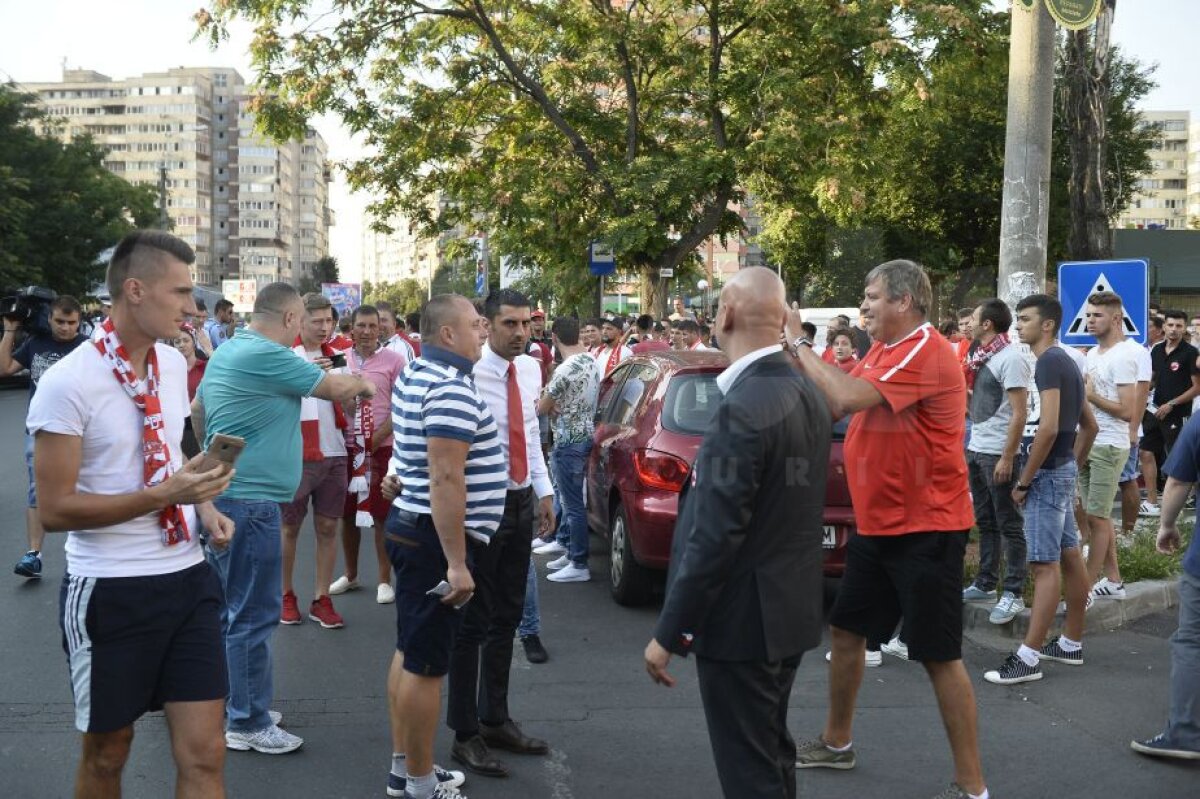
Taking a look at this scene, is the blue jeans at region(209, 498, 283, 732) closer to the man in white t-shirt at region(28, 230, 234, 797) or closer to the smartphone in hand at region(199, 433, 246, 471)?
the man in white t-shirt at region(28, 230, 234, 797)

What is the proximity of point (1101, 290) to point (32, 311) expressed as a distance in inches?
306

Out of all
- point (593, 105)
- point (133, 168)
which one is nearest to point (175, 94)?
point (133, 168)

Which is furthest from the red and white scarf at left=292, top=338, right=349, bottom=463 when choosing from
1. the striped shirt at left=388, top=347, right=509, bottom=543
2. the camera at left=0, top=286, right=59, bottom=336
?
the striped shirt at left=388, top=347, right=509, bottom=543

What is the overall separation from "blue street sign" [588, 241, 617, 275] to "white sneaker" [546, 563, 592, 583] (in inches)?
413

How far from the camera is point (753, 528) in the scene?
3.14m

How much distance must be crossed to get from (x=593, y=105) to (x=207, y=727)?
18904 millimetres

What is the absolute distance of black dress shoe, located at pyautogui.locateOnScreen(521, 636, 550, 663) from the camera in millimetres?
6238

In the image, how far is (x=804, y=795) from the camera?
442 centimetres

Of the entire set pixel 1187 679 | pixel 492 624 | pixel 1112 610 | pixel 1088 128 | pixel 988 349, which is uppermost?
pixel 1088 128

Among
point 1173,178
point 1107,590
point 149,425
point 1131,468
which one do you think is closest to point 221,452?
point 149,425

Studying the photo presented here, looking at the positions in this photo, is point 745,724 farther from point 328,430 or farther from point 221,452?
point 328,430

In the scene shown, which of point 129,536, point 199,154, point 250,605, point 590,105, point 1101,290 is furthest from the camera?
point 199,154

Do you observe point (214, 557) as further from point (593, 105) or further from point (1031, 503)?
point (593, 105)

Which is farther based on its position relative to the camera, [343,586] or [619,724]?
[343,586]
